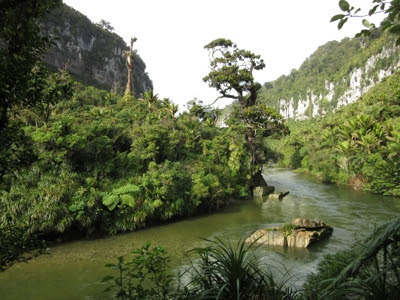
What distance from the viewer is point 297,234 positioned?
13.0m

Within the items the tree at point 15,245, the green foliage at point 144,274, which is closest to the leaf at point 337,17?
the green foliage at point 144,274

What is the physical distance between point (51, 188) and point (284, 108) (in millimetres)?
119587

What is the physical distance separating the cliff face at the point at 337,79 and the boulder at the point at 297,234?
6384cm

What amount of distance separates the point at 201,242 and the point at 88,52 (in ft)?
201

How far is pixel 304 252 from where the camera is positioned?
12039 mm

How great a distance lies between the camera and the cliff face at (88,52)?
5712 cm

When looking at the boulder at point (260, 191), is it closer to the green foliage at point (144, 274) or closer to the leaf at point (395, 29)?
the green foliage at point (144, 274)

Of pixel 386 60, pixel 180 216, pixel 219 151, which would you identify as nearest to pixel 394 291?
pixel 180 216

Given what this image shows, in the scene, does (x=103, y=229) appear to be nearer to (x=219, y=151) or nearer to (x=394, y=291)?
(x=219, y=151)

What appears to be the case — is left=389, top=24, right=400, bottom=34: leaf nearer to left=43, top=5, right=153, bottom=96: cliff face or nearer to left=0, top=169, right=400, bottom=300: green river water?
left=0, top=169, right=400, bottom=300: green river water

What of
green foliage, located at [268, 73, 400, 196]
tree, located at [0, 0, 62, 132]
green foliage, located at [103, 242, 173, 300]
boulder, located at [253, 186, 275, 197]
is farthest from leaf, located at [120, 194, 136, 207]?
green foliage, located at [268, 73, 400, 196]

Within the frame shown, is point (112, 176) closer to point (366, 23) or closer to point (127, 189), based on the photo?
point (127, 189)

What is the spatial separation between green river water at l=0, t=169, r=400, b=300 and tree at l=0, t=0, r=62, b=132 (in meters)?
4.11

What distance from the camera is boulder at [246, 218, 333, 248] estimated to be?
12789 mm
